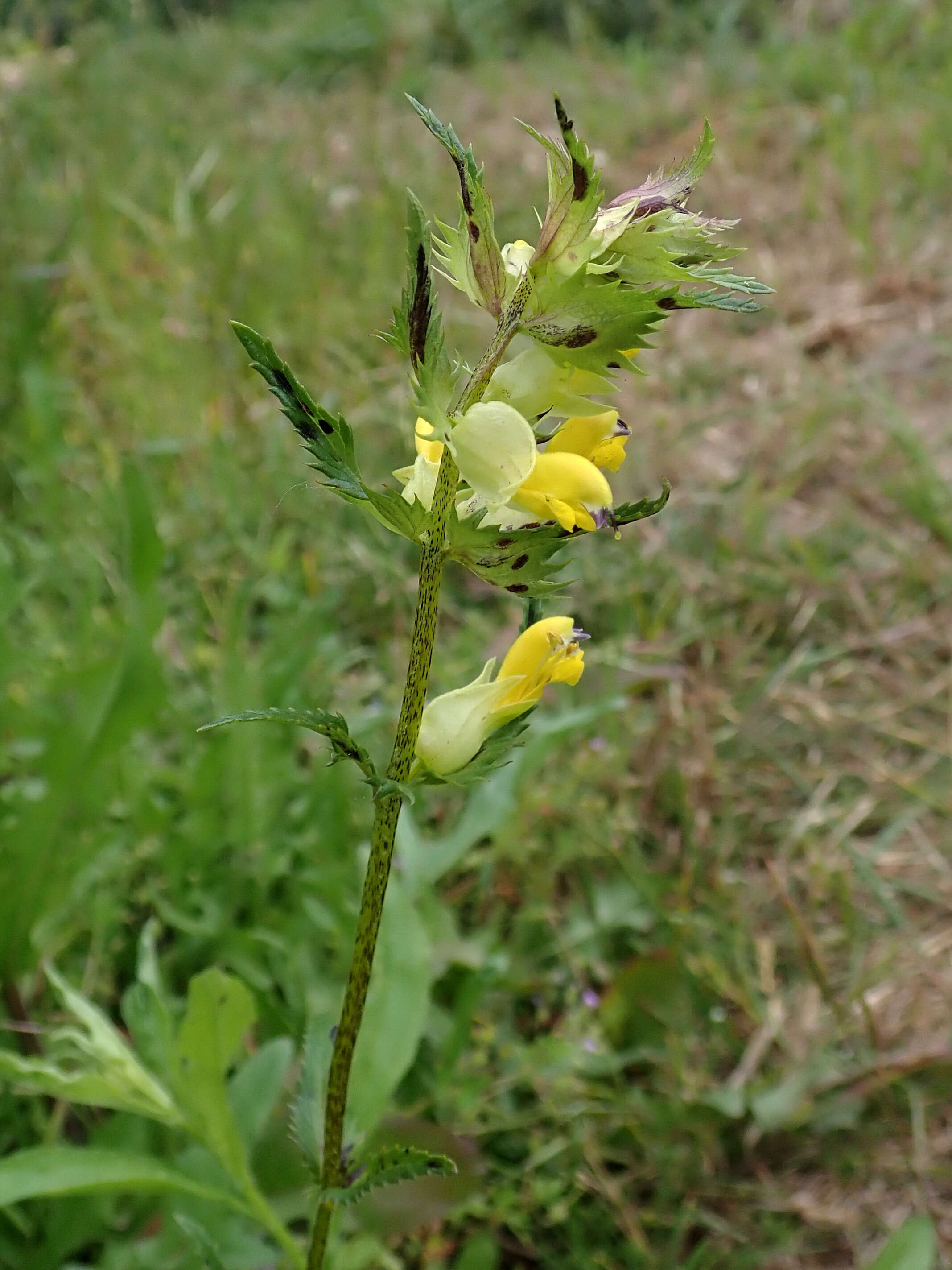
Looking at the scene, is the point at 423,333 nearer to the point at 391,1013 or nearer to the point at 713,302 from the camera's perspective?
the point at 713,302

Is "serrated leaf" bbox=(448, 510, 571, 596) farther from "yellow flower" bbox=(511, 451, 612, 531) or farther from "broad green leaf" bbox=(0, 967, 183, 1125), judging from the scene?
"broad green leaf" bbox=(0, 967, 183, 1125)

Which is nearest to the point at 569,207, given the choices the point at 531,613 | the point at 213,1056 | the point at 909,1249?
the point at 531,613

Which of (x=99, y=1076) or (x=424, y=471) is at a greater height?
(x=424, y=471)

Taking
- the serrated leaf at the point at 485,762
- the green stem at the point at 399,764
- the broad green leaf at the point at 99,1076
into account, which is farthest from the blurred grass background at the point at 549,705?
the serrated leaf at the point at 485,762

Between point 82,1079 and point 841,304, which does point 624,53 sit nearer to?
point 841,304

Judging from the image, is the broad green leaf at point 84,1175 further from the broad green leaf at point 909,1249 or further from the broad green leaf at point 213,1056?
the broad green leaf at point 909,1249

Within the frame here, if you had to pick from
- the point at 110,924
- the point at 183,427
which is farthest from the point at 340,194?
the point at 110,924
